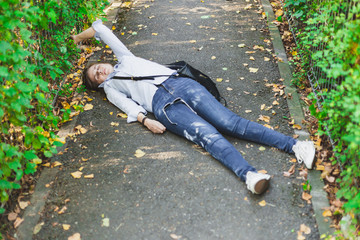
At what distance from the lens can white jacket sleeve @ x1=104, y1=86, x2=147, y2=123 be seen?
4.86m

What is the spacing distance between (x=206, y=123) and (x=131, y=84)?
1.24 m

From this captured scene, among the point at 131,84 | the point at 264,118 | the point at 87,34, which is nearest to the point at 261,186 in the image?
the point at 264,118

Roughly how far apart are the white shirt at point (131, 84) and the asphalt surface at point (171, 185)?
0.28 metres

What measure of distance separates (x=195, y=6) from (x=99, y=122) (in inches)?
172

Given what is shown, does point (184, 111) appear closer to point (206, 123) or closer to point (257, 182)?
point (206, 123)

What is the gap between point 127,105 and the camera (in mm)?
4891

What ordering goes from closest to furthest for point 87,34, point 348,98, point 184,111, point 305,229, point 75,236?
point 348,98, point 305,229, point 75,236, point 184,111, point 87,34

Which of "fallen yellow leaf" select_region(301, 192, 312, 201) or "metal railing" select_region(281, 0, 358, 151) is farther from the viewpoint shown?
"metal railing" select_region(281, 0, 358, 151)

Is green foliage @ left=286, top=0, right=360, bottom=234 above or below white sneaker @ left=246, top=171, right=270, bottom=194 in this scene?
above

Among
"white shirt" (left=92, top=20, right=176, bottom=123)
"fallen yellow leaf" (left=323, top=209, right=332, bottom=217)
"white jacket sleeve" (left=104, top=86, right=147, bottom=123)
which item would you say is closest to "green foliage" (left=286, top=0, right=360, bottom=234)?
"fallen yellow leaf" (left=323, top=209, right=332, bottom=217)

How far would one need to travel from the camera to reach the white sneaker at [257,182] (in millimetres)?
3680

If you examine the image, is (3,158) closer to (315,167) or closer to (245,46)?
(315,167)

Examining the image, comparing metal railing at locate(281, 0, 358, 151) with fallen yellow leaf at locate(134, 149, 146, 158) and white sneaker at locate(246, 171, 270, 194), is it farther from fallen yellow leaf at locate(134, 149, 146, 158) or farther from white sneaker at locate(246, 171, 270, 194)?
fallen yellow leaf at locate(134, 149, 146, 158)

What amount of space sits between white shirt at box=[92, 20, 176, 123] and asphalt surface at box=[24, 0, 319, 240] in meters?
0.28
